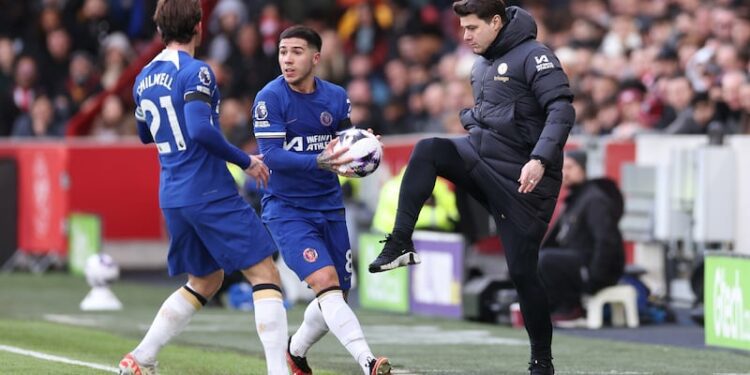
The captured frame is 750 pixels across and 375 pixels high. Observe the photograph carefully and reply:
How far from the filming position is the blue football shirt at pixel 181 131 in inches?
354

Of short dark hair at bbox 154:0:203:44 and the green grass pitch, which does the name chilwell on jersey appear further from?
the green grass pitch

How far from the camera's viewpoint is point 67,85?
25.0m

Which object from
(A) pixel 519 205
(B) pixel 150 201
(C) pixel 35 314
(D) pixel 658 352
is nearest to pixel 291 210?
(A) pixel 519 205

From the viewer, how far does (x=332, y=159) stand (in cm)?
919

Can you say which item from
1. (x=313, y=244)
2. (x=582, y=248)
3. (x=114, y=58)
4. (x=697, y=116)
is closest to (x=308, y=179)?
(x=313, y=244)

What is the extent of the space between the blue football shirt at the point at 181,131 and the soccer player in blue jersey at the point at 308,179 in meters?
0.46

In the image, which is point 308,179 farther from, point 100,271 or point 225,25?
point 225,25

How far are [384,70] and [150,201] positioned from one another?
4346 millimetres

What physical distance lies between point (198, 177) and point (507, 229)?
1775 millimetres

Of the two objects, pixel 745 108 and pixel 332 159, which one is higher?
pixel 332 159

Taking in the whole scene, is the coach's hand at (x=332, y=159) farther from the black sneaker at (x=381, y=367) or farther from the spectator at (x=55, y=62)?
the spectator at (x=55, y=62)

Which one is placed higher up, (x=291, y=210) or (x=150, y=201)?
(x=291, y=210)

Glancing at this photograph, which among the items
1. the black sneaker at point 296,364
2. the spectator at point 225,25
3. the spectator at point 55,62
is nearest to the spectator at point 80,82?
the spectator at point 55,62

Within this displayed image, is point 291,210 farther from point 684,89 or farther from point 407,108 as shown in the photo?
point 407,108
